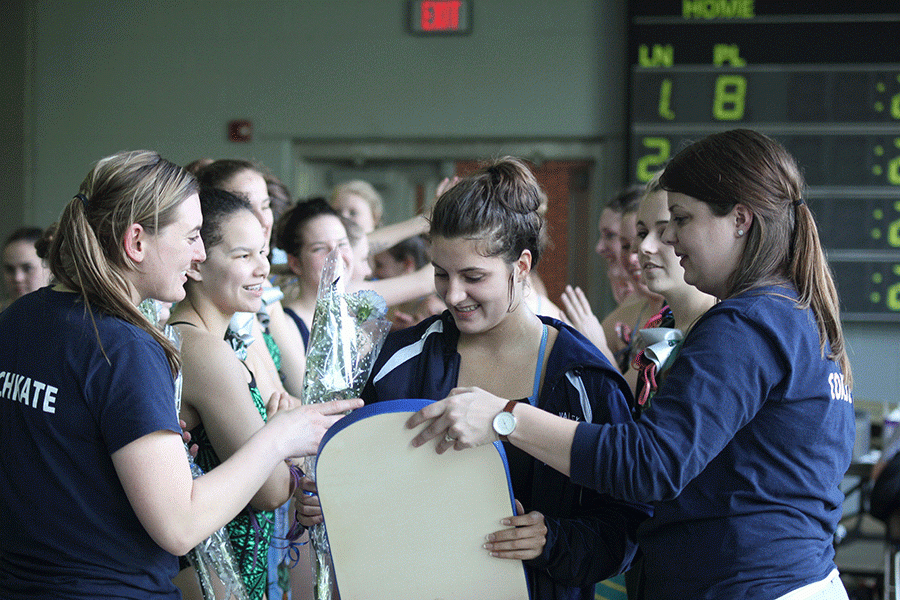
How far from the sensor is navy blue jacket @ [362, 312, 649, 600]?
1.36 meters

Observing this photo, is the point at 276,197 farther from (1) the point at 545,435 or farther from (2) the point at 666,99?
(2) the point at 666,99

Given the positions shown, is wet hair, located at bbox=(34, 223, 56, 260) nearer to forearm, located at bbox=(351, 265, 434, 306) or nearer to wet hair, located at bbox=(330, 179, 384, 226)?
forearm, located at bbox=(351, 265, 434, 306)

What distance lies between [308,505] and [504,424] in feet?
1.59

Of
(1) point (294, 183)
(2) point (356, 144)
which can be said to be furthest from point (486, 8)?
(1) point (294, 183)

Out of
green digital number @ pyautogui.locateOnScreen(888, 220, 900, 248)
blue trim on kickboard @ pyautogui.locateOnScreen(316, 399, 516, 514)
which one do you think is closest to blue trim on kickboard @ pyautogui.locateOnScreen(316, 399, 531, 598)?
blue trim on kickboard @ pyautogui.locateOnScreen(316, 399, 516, 514)

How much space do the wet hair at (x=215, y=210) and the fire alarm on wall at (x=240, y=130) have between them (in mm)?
3853

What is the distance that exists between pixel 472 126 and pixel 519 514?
4338mm

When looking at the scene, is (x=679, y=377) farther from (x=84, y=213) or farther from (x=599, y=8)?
(x=599, y=8)

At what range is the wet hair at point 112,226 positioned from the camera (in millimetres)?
1257

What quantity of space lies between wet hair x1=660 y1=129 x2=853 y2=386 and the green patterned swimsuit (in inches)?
39.0

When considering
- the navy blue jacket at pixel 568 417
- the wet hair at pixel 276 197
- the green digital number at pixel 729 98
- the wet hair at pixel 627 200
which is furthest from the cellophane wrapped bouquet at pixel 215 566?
the green digital number at pixel 729 98

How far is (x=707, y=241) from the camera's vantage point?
128 cm

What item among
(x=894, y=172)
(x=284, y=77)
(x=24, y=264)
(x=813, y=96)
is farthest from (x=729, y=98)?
(x=24, y=264)

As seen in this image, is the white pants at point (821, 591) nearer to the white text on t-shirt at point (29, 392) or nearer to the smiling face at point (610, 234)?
the white text on t-shirt at point (29, 392)
